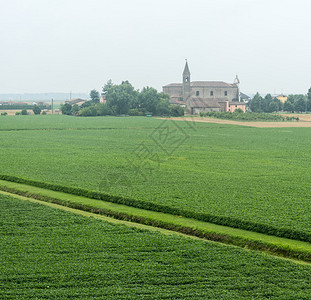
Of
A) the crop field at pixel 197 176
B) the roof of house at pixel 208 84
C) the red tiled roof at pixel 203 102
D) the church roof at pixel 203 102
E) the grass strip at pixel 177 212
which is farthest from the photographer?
the roof of house at pixel 208 84

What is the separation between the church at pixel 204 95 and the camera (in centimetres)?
13075

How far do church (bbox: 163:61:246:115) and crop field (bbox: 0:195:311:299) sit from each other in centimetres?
11234

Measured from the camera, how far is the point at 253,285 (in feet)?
31.5

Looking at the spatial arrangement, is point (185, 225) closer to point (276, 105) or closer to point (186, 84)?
point (186, 84)

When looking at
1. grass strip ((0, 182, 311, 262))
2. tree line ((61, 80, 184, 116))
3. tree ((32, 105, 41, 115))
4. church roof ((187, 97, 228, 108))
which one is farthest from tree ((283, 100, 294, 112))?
grass strip ((0, 182, 311, 262))

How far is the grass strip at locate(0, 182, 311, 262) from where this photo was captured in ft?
40.2

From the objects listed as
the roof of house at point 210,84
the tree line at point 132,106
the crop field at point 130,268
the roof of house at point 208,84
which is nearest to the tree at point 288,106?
the roof of house at point 208,84

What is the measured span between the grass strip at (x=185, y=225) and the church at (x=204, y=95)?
107 m

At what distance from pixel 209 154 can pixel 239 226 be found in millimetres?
19095

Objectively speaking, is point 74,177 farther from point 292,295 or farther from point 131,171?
point 292,295

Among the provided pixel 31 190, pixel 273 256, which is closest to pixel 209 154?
pixel 31 190

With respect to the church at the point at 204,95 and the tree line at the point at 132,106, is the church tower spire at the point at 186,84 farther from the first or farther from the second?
the tree line at the point at 132,106

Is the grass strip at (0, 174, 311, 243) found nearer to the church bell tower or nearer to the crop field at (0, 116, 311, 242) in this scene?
the crop field at (0, 116, 311, 242)

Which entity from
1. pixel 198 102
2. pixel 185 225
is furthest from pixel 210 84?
pixel 185 225
